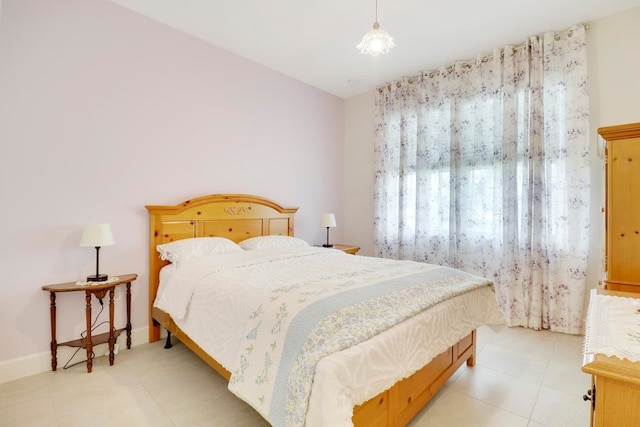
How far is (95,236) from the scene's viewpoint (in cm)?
222

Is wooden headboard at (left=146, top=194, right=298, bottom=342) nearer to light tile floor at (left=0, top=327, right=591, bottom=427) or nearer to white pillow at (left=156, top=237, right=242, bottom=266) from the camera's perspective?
white pillow at (left=156, top=237, right=242, bottom=266)

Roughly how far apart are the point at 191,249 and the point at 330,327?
1.76 meters

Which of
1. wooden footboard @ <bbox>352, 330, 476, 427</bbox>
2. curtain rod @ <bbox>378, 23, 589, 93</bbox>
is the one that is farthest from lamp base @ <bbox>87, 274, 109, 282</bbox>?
curtain rod @ <bbox>378, 23, 589, 93</bbox>

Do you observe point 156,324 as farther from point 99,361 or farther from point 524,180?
point 524,180

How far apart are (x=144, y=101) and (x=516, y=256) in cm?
393

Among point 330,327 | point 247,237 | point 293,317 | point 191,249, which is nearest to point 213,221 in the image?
point 247,237

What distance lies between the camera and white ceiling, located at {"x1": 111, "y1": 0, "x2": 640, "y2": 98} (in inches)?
102

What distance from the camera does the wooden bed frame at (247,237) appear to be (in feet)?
4.88

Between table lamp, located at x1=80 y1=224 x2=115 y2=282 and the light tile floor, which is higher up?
table lamp, located at x1=80 y1=224 x2=115 y2=282

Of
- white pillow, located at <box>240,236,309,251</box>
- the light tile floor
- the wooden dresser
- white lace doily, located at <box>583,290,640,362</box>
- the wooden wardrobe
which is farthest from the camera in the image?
white pillow, located at <box>240,236,309,251</box>

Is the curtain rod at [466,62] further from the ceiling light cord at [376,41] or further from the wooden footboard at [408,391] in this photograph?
the wooden footboard at [408,391]

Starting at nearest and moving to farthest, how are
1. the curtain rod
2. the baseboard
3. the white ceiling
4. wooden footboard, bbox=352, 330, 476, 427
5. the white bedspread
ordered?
the white bedspread
wooden footboard, bbox=352, 330, 476, 427
the baseboard
the white ceiling
the curtain rod

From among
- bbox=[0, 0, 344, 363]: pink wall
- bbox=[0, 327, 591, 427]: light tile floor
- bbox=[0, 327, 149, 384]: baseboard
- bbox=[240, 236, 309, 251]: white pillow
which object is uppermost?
bbox=[0, 0, 344, 363]: pink wall

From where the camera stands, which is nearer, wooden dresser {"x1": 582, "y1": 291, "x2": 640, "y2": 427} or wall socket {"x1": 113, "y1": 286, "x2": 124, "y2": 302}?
wooden dresser {"x1": 582, "y1": 291, "x2": 640, "y2": 427}
